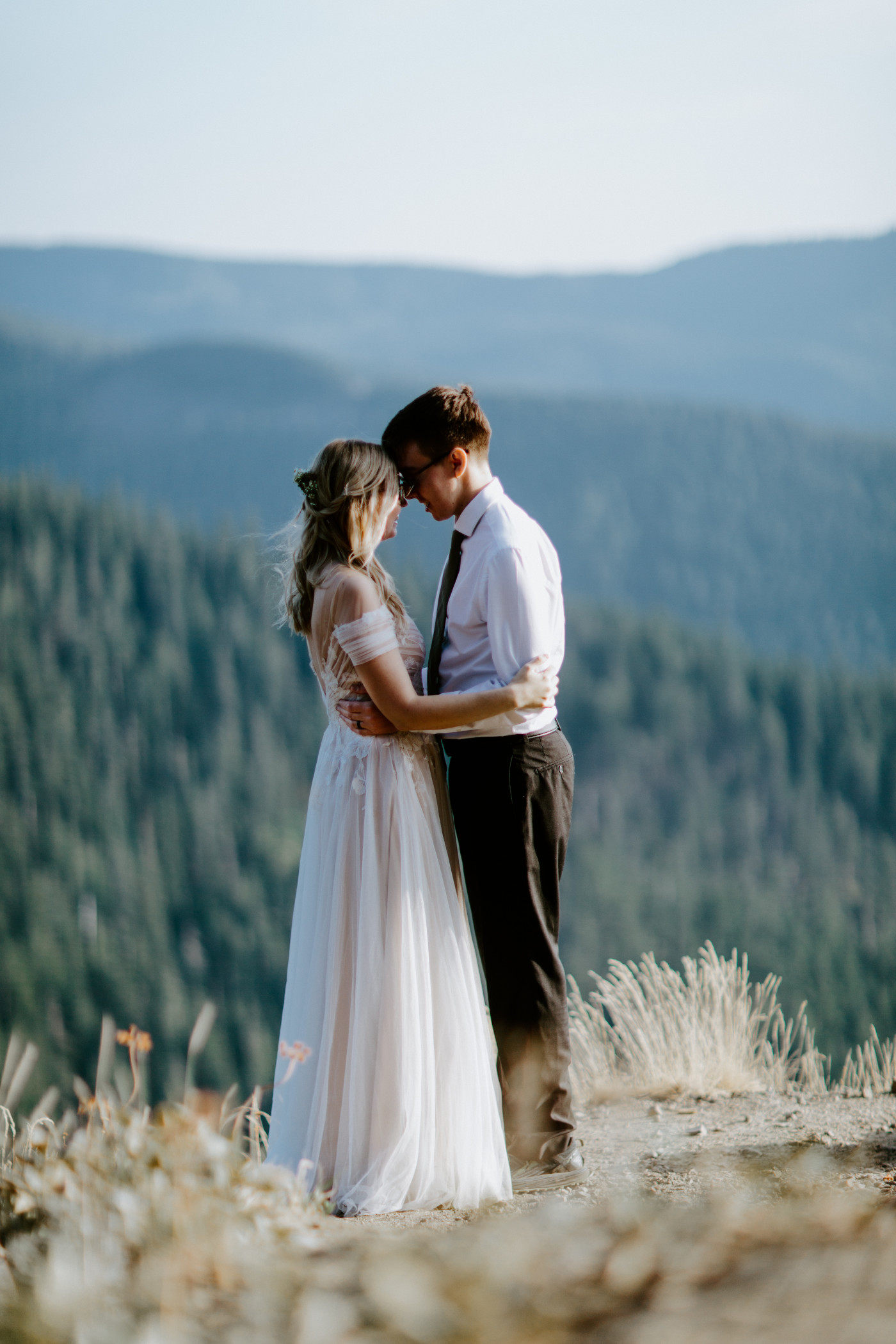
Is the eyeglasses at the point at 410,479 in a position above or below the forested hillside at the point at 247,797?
above

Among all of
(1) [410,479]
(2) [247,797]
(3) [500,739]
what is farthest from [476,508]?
(2) [247,797]

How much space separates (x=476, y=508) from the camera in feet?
10.2

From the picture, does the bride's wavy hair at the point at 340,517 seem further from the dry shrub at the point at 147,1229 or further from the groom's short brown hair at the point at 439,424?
the dry shrub at the point at 147,1229

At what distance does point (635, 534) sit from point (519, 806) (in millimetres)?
180870

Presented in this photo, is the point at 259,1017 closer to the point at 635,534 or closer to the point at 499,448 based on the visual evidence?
the point at 635,534

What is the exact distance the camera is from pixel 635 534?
593ft

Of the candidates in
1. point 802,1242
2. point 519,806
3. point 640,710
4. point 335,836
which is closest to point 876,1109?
point 519,806

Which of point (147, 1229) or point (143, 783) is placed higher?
point (147, 1229)

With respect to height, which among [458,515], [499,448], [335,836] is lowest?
[335,836]

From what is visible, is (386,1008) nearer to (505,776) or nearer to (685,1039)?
(505,776)

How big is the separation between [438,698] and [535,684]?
0.24 m

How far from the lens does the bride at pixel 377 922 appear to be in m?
2.95

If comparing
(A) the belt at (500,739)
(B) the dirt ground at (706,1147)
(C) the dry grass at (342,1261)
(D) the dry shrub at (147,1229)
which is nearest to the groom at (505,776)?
(A) the belt at (500,739)

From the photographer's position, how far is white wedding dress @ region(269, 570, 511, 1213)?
2.97m
